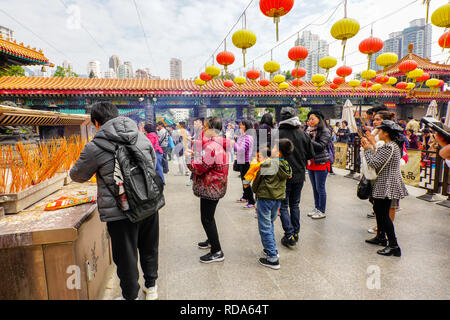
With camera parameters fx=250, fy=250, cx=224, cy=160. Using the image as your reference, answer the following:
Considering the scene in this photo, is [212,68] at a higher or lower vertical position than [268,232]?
higher

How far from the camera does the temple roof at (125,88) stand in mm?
11195

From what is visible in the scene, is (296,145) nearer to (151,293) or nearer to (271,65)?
(151,293)

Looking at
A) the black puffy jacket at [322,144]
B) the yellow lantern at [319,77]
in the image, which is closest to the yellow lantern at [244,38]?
the black puffy jacket at [322,144]

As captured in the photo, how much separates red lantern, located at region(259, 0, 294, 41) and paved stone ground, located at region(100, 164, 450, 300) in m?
3.44

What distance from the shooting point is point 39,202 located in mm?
2219

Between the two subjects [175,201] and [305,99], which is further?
[305,99]

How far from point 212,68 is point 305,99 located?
27.4 feet

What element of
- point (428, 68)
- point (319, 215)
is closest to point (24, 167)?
point (319, 215)

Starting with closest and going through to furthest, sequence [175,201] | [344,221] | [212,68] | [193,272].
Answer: [193,272], [344,221], [175,201], [212,68]

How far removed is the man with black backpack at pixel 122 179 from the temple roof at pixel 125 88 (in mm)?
11098

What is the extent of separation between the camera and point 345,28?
15.8ft
